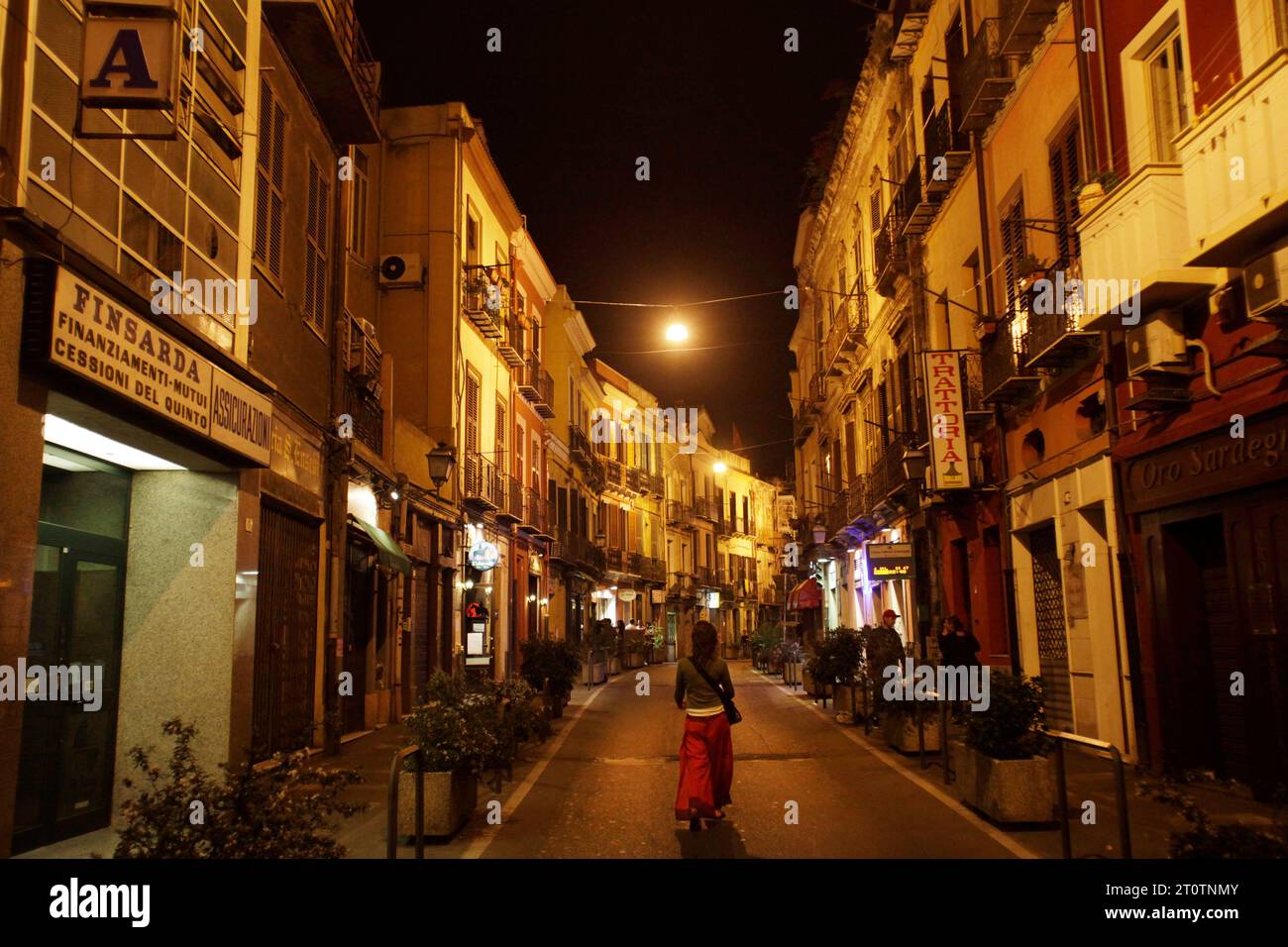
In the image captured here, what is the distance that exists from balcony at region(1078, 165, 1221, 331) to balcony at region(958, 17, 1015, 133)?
20.3ft

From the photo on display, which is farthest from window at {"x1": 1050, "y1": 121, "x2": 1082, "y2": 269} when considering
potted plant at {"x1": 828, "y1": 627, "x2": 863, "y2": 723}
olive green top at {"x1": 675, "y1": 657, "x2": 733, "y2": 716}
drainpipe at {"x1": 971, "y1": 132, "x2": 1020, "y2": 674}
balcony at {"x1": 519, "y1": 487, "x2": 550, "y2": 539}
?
balcony at {"x1": 519, "y1": 487, "x2": 550, "y2": 539}

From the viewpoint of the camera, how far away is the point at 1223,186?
30.5ft

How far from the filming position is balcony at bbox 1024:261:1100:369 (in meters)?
13.3

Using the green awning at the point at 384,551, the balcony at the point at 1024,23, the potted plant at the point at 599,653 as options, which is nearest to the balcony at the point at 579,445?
the potted plant at the point at 599,653

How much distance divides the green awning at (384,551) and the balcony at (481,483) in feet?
24.5

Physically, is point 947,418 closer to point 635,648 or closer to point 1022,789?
point 1022,789

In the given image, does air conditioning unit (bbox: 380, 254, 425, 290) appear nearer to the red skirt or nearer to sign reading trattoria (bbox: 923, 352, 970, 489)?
sign reading trattoria (bbox: 923, 352, 970, 489)

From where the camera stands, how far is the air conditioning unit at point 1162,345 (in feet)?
35.4

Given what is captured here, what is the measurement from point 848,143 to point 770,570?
182 feet

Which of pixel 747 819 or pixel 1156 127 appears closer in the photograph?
pixel 747 819

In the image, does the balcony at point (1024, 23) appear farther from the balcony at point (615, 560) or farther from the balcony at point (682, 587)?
the balcony at point (682, 587)

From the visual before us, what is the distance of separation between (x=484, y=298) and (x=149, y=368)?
17196 millimetres
